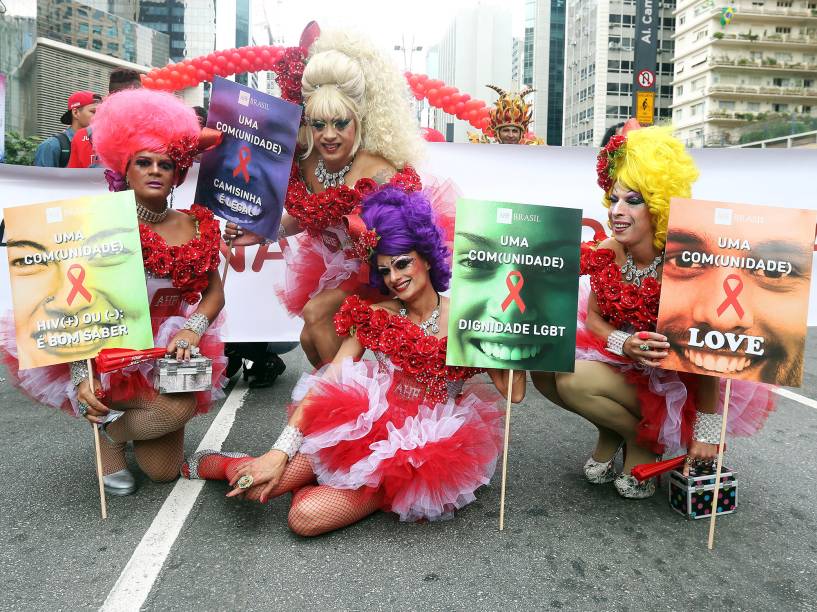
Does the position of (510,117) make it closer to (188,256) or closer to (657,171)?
(657,171)

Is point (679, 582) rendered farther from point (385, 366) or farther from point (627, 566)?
point (385, 366)

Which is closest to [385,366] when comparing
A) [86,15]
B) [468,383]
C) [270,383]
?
[468,383]

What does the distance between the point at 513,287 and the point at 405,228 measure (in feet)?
1.79

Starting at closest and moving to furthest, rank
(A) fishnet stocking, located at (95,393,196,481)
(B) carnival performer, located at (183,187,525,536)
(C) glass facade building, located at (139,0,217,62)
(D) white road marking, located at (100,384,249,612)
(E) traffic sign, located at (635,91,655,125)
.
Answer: (D) white road marking, located at (100,384,249,612), (B) carnival performer, located at (183,187,525,536), (A) fishnet stocking, located at (95,393,196,481), (E) traffic sign, located at (635,91,655,125), (C) glass facade building, located at (139,0,217,62)

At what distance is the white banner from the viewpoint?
5.02m

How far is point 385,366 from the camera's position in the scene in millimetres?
2850

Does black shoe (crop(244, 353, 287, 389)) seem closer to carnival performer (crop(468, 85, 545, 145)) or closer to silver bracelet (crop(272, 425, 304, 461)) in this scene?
silver bracelet (crop(272, 425, 304, 461))

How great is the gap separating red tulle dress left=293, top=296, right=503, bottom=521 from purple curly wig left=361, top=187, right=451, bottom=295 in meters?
0.29

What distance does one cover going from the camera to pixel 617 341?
2883mm

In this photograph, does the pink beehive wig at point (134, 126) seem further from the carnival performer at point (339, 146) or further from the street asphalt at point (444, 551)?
the street asphalt at point (444, 551)

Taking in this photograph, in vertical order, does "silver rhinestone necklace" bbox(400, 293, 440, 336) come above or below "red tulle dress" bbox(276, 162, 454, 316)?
below

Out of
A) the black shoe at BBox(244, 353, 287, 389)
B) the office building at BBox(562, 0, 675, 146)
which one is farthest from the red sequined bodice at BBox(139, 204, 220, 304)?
the office building at BBox(562, 0, 675, 146)

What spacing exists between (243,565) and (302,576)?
24 centimetres

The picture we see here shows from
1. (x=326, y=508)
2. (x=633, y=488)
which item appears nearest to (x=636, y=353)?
(x=633, y=488)
